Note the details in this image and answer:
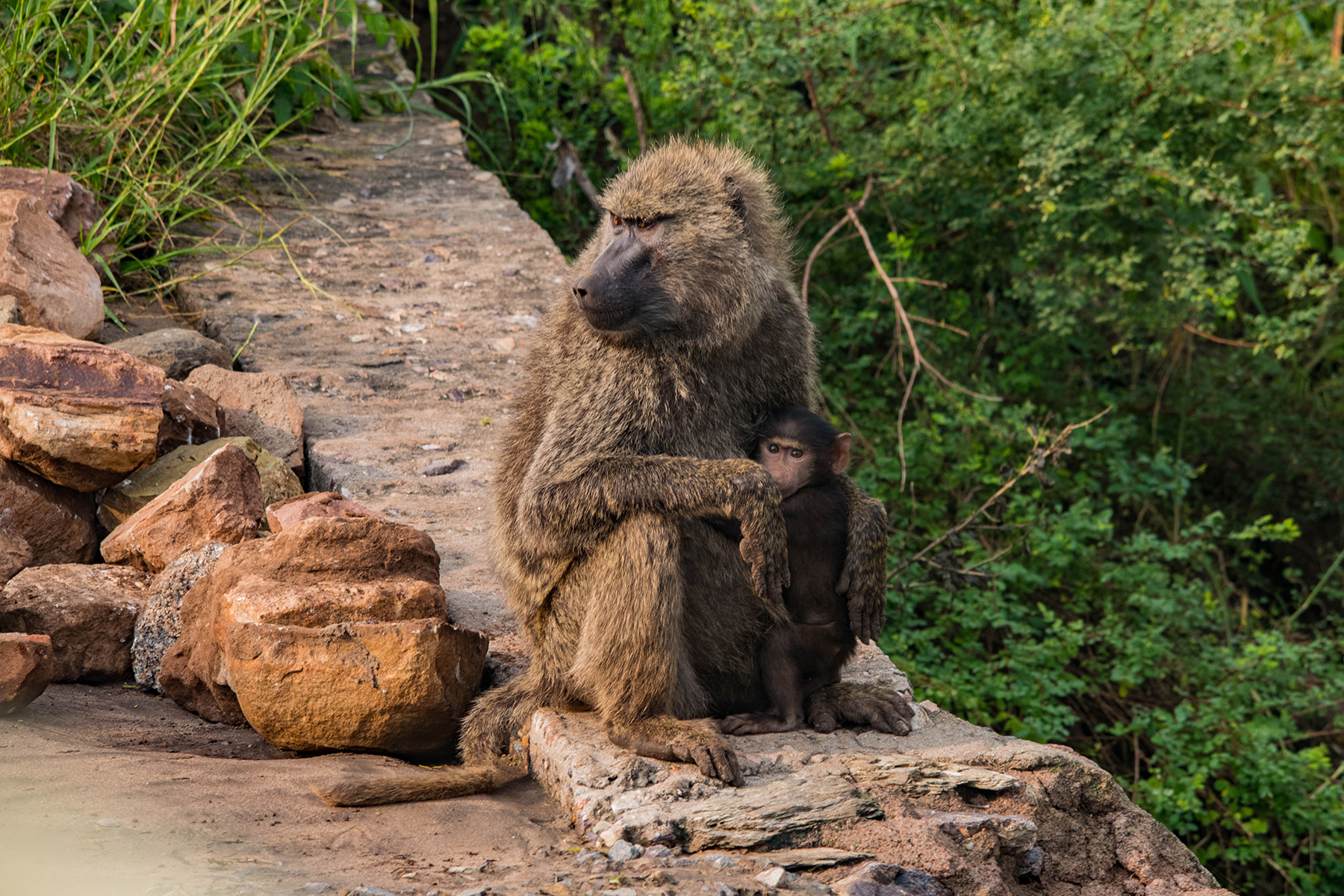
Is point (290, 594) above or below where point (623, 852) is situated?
above

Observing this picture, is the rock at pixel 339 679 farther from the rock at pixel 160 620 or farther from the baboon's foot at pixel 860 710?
the baboon's foot at pixel 860 710

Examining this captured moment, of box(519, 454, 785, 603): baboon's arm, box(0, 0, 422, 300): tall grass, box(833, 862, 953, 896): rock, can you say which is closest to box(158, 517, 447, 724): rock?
box(519, 454, 785, 603): baboon's arm

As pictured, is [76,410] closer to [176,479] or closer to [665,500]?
[176,479]

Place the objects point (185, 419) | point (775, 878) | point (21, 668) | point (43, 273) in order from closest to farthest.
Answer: point (775, 878) → point (21, 668) → point (185, 419) → point (43, 273)

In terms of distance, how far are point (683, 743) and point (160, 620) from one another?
1536 mm

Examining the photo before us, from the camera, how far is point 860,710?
2928 millimetres

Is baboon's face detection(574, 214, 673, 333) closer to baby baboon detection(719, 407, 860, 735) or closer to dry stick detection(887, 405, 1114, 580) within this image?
baby baboon detection(719, 407, 860, 735)

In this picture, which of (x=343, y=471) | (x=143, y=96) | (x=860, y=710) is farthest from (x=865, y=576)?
(x=143, y=96)

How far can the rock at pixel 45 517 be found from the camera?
130 inches

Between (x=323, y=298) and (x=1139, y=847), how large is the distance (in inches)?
162

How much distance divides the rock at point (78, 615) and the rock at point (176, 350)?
1.20 meters

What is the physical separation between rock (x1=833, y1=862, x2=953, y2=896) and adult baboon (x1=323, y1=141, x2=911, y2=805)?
15.1 inches

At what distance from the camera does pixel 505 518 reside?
3123 mm

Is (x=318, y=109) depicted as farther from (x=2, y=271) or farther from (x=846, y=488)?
(x=846, y=488)
